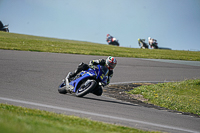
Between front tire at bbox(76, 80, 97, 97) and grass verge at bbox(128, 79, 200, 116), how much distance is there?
326 centimetres

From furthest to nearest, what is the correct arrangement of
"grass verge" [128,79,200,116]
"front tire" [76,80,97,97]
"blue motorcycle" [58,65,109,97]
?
1. "grass verge" [128,79,200,116]
2. "blue motorcycle" [58,65,109,97]
3. "front tire" [76,80,97,97]

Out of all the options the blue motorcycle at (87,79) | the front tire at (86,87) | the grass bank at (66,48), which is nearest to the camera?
the front tire at (86,87)

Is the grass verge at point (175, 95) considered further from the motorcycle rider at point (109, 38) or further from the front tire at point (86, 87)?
the motorcycle rider at point (109, 38)

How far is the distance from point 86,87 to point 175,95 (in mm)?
4937

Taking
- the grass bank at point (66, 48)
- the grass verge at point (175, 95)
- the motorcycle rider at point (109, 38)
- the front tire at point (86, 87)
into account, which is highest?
the motorcycle rider at point (109, 38)

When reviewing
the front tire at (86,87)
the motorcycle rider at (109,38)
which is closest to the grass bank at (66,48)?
the front tire at (86,87)

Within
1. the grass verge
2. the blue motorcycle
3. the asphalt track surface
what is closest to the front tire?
the blue motorcycle

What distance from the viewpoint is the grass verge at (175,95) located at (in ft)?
37.3

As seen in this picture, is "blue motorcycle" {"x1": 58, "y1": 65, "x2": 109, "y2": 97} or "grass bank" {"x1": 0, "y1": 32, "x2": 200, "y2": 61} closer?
"blue motorcycle" {"x1": 58, "y1": 65, "x2": 109, "y2": 97}

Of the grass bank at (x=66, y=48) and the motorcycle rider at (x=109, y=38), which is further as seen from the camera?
the motorcycle rider at (x=109, y=38)

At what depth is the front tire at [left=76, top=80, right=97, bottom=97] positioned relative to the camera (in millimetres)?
9375

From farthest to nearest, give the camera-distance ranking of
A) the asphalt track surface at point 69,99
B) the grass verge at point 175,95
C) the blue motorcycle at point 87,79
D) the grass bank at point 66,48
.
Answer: the grass bank at point 66,48 → the grass verge at point 175,95 → the blue motorcycle at point 87,79 → the asphalt track surface at point 69,99

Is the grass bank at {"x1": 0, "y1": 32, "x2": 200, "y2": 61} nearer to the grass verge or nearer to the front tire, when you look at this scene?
the grass verge

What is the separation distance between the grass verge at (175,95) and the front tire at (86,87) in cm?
326
